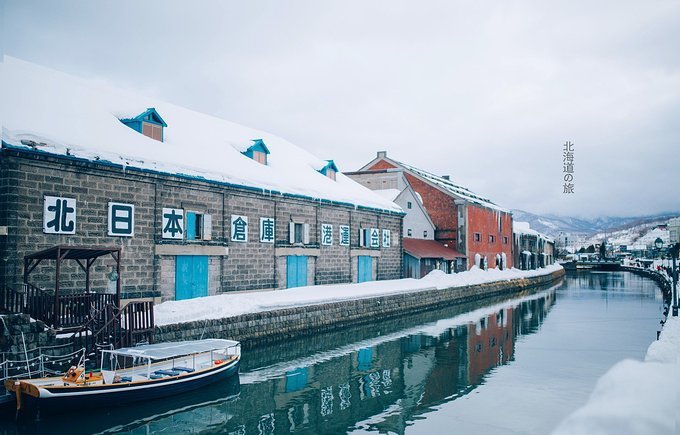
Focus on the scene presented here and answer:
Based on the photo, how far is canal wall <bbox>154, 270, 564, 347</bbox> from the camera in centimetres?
1978

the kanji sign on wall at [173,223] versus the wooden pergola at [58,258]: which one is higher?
the kanji sign on wall at [173,223]

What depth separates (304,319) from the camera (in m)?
25.1

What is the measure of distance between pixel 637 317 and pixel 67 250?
3102 cm

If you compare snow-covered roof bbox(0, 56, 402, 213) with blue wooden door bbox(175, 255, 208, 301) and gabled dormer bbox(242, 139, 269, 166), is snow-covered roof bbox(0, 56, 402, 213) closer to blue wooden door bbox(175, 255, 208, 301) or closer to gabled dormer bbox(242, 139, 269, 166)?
gabled dormer bbox(242, 139, 269, 166)

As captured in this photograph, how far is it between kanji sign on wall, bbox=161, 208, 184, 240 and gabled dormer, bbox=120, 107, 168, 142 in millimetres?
3980

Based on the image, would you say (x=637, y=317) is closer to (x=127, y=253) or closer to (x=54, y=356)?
(x=127, y=253)

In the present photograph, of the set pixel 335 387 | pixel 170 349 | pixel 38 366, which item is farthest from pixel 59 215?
pixel 335 387

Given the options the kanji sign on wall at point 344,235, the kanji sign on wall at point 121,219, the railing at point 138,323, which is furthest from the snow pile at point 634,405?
the kanji sign on wall at point 344,235

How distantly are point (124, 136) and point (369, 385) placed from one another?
47.0ft

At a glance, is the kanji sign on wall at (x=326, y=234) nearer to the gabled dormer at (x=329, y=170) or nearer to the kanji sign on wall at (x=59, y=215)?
the gabled dormer at (x=329, y=170)

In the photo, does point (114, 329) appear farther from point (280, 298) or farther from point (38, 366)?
point (280, 298)

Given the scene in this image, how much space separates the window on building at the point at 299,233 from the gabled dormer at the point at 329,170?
752 centimetres

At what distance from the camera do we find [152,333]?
1773 centimetres

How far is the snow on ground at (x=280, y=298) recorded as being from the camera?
20.3 m
